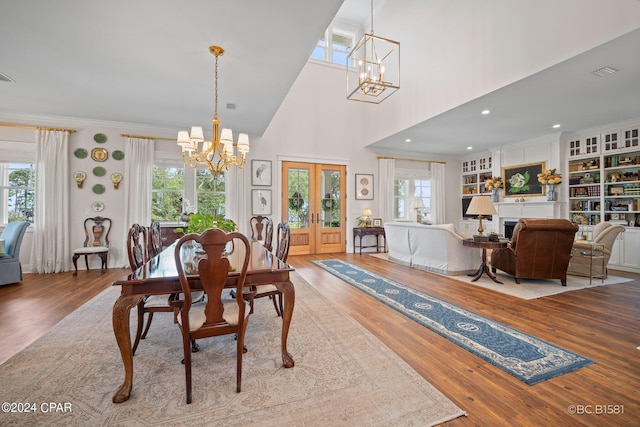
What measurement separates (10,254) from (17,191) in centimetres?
160

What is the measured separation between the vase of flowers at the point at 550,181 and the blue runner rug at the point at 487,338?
4.77m

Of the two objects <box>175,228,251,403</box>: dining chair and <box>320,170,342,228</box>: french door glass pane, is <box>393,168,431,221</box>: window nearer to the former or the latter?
<box>320,170,342,228</box>: french door glass pane

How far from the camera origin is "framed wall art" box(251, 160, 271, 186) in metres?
6.21

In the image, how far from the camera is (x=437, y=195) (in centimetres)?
803

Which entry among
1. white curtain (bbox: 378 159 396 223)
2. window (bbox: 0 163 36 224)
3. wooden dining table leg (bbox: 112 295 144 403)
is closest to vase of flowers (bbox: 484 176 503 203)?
white curtain (bbox: 378 159 396 223)

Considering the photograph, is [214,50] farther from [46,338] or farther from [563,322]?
[563,322]

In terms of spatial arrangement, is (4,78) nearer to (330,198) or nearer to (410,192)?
(330,198)

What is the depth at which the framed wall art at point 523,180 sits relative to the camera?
6277 millimetres

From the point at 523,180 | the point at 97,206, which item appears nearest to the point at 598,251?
the point at 523,180

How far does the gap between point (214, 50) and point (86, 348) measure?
301cm

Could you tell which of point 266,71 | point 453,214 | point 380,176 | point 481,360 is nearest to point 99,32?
point 266,71

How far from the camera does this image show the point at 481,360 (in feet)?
6.42

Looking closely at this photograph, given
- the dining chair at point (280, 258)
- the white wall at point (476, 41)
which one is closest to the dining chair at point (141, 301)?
the dining chair at point (280, 258)

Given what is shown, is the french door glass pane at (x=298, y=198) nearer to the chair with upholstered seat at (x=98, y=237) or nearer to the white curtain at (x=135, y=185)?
the white curtain at (x=135, y=185)
